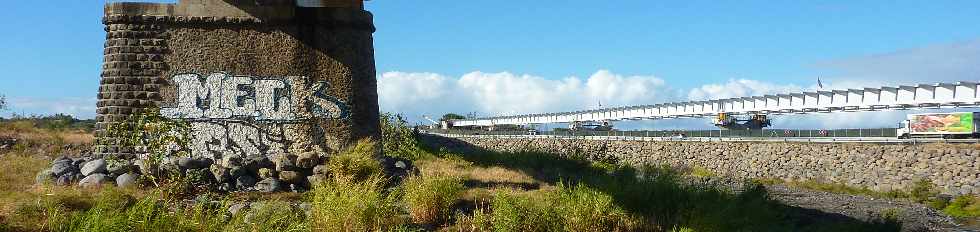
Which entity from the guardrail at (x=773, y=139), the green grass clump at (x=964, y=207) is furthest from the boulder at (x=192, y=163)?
the guardrail at (x=773, y=139)

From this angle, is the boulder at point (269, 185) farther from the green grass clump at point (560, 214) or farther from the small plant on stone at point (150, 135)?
the green grass clump at point (560, 214)

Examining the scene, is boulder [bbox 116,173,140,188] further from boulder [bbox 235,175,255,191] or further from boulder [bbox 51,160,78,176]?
boulder [bbox 235,175,255,191]

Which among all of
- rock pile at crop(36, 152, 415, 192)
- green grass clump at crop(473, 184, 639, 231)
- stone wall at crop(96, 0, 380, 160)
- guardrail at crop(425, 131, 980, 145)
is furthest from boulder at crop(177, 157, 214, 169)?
guardrail at crop(425, 131, 980, 145)

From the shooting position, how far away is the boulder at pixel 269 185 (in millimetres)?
18603

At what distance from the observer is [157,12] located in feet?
69.2

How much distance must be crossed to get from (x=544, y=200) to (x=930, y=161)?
105 feet

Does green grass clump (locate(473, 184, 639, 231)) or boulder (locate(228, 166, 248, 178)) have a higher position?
boulder (locate(228, 166, 248, 178))

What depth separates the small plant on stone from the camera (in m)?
19.8

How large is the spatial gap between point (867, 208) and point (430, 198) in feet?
88.8

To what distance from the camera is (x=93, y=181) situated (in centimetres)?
1798

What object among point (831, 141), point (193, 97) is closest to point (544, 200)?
point (193, 97)

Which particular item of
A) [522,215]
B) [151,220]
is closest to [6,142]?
[151,220]

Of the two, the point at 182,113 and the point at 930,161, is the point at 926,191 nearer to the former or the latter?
the point at 930,161

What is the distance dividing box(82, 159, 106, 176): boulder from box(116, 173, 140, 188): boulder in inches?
33.9
